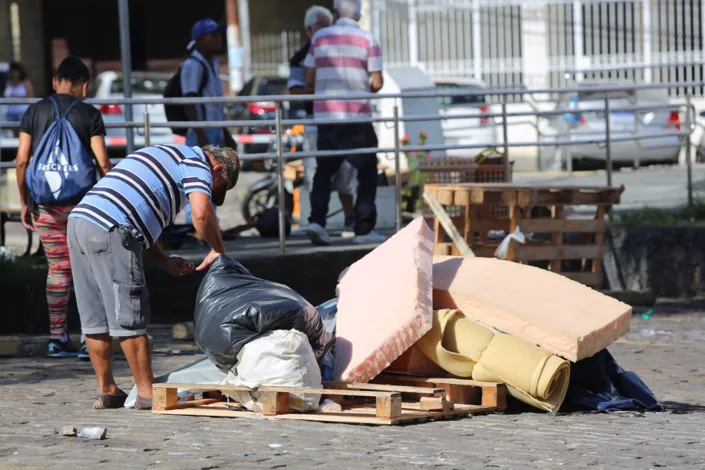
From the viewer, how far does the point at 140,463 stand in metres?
5.49

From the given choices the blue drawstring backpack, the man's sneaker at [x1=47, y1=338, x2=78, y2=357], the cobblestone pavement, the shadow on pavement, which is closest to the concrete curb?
the man's sneaker at [x1=47, y1=338, x2=78, y2=357]

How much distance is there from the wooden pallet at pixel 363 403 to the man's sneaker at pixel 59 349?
6.37 ft

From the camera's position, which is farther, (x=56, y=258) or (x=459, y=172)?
(x=459, y=172)

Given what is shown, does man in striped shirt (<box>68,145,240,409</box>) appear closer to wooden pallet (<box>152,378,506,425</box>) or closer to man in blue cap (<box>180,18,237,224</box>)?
wooden pallet (<box>152,378,506,425</box>)

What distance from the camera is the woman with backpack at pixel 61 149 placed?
8023 millimetres

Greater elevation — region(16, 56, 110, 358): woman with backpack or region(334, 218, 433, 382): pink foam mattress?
region(16, 56, 110, 358): woman with backpack

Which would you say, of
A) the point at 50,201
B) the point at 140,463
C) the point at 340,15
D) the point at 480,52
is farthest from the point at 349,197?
the point at 480,52

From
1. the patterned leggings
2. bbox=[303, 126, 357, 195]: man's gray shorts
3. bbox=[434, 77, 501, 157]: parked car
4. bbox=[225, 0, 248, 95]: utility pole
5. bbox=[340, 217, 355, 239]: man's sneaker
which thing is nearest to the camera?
the patterned leggings

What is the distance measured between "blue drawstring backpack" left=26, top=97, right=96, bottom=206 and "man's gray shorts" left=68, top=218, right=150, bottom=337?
1.27 m

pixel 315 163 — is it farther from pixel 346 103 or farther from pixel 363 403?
pixel 363 403

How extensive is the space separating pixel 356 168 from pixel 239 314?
4.90m

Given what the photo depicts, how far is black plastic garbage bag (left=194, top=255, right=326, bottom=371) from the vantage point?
661 cm

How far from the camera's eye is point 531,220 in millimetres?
10828

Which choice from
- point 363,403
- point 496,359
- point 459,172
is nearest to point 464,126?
point 459,172
